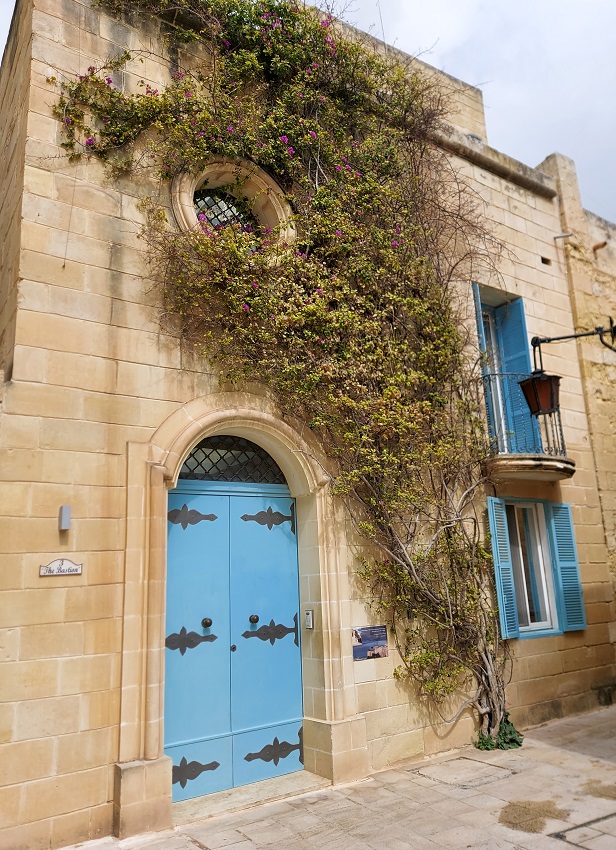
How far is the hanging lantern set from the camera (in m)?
6.46

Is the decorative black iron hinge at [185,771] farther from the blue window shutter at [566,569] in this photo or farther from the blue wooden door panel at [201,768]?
the blue window shutter at [566,569]

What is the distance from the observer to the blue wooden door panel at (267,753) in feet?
16.5

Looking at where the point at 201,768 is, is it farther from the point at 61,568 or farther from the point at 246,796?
the point at 61,568

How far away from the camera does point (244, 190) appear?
598 centimetres

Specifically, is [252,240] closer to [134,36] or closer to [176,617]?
[134,36]

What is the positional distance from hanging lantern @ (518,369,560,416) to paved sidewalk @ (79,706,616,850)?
3.25m

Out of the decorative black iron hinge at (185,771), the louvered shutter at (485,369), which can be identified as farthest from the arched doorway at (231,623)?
the louvered shutter at (485,369)

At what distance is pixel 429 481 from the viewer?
20.8 ft

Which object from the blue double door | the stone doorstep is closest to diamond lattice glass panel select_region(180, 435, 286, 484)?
the blue double door

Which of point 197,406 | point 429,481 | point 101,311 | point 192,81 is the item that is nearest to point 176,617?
point 197,406

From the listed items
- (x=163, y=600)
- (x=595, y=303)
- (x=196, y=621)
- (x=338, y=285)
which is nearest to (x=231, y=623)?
(x=196, y=621)

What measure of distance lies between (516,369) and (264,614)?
15.0ft

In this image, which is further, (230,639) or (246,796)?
(230,639)

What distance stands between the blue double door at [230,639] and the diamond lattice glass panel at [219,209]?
244cm
